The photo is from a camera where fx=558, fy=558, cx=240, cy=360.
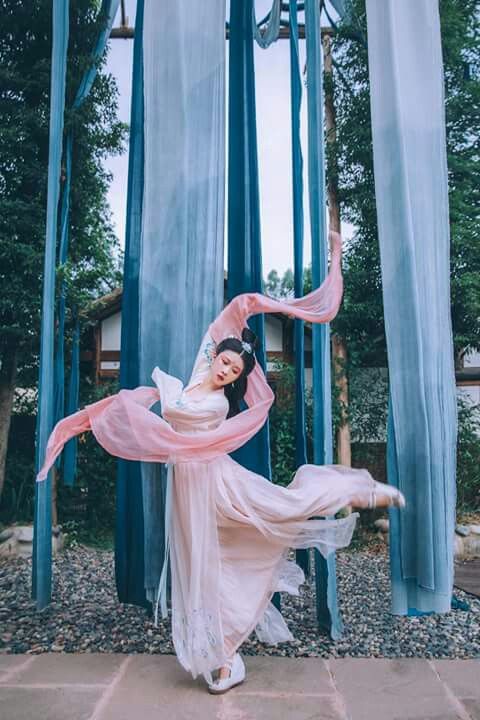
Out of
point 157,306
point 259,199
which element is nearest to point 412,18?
point 259,199

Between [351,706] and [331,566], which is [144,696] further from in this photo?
[331,566]

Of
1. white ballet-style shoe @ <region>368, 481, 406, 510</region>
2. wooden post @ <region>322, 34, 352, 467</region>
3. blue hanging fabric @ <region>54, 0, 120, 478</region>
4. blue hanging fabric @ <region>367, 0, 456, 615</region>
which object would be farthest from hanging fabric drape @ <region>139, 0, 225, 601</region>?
wooden post @ <region>322, 34, 352, 467</region>

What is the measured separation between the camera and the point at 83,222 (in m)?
5.10

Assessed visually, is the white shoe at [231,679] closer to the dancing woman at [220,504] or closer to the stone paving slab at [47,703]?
the dancing woman at [220,504]

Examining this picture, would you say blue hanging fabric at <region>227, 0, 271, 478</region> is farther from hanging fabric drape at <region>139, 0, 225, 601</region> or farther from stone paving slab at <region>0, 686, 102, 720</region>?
stone paving slab at <region>0, 686, 102, 720</region>

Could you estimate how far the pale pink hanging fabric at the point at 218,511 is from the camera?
6.78 feet

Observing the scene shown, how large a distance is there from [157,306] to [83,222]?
9.11 ft

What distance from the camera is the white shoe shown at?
206cm

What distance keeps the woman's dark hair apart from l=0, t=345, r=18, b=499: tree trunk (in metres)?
3.06

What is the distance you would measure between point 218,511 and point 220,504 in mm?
36

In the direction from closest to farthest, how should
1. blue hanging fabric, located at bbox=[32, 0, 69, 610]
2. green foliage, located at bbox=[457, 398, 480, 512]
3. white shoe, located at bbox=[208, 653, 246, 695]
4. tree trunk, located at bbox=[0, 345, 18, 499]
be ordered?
1. white shoe, located at bbox=[208, 653, 246, 695]
2. blue hanging fabric, located at bbox=[32, 0, 69, 610]
3. tree trunk, located at bbox=[0, 345, 18, 499]
4. green foliage, located at bbox=[457, 398, 480, 512]

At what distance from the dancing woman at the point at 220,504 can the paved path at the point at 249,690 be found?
0.13m

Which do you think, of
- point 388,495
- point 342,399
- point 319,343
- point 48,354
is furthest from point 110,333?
point 388,495

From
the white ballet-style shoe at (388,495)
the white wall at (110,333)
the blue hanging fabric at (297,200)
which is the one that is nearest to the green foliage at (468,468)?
the blue hanging fabric at (297,200)
